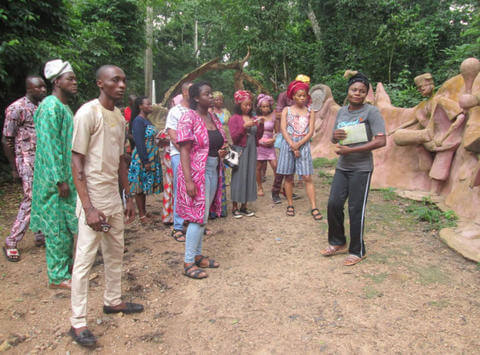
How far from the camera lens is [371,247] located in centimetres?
382

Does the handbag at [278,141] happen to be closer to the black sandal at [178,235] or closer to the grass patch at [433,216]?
the grass patch at [433,216]

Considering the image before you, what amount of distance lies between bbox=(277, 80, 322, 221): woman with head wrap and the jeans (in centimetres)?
113

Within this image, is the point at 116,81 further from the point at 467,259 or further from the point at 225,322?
the point at 467,259

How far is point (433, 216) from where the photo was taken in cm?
449

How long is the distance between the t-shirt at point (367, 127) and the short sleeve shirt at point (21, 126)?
3219 mm

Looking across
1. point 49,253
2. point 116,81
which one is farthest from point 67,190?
point 116,81

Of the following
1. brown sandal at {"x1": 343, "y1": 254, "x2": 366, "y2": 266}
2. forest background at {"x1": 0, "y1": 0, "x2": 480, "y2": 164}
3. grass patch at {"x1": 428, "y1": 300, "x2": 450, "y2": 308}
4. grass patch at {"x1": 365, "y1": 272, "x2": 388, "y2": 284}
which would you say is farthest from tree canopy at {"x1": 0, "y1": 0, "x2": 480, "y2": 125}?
grass patch at {"x1": 428, "y1": 300, "x2": 450, "y2": 308}

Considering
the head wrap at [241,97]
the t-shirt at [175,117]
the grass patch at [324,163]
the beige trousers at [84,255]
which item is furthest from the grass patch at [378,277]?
the grass patch at [324,163]

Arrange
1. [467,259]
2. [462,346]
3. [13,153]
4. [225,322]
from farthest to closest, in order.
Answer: [13,153] → [467,259] → [225,322] → [462,346]

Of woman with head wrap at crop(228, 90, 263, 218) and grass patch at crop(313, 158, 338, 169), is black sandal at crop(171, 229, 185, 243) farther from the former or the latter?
grass patch at crop(313, 158, 338, 169)

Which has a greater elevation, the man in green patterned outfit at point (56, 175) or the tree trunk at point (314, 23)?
the tree trunk at point (314, 23)

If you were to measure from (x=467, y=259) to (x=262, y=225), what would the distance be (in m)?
2.32

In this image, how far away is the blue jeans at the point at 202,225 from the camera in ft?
10.3

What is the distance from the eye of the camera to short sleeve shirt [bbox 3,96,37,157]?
3.57 metres
